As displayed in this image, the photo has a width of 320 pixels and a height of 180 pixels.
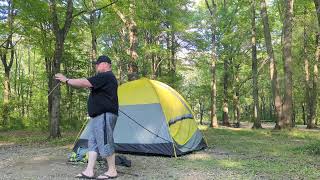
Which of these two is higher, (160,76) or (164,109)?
(160,76)

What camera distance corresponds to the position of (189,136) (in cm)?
993

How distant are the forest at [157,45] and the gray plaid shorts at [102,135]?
22.0 feet

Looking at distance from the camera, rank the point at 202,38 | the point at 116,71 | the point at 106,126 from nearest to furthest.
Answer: the point at 106,126 < the point at 202,38 < the point at 116,71

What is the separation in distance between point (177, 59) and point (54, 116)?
15140mm

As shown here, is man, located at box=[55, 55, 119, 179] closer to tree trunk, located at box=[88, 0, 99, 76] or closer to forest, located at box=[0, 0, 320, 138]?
forest, located at box=[0, 0, 320, 138]

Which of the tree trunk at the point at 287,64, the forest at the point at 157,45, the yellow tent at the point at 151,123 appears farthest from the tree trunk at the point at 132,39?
the tree trunk at the point at 287,64

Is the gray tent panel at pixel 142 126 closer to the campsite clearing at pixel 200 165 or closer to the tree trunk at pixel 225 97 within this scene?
the campsite clearing at pixel 200 165

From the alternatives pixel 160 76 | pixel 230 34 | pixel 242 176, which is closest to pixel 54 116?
pixel 242 176

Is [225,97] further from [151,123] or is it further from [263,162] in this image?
[263,162]

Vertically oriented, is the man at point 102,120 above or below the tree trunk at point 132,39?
below

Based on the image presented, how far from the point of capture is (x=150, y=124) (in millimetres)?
9312

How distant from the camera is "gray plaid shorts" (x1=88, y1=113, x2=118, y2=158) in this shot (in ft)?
20.4

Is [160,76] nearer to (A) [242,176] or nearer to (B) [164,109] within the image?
(B) [164,109]

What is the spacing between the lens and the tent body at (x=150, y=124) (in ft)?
29.8
